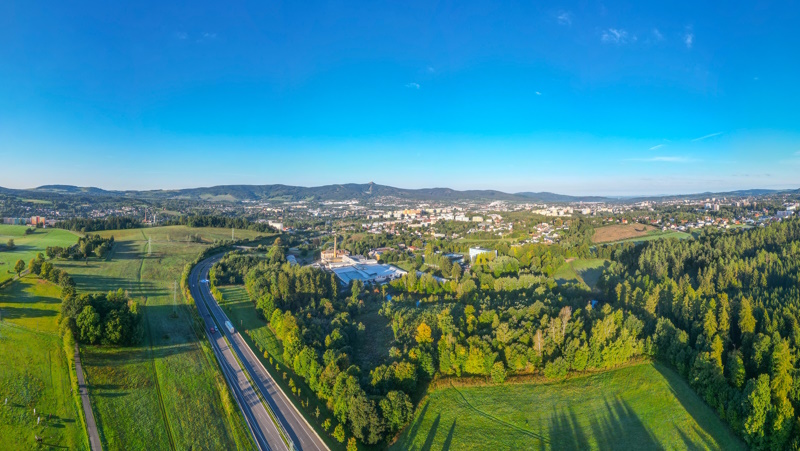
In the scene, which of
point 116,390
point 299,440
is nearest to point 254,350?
point 116,390

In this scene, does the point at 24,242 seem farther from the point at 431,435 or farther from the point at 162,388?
the point at 431,435

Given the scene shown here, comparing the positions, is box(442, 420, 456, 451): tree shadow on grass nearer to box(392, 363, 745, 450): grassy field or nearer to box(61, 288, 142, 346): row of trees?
box(392, 363, 745, 450): grassy field

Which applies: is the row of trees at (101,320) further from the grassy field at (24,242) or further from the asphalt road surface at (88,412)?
the grassy field at (24,242)

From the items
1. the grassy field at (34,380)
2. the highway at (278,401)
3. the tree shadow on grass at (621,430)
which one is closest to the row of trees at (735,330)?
the tree shadow on grass at (621,430)

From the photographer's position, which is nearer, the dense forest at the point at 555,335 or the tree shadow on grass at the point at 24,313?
the dense forest at the point at 555,335

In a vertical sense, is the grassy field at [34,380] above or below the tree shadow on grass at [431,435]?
above

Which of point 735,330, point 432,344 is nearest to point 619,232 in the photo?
point 735,330

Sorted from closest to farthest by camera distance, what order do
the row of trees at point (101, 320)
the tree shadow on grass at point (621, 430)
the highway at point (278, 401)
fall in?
the tree shadow on grass at point (621, 430) < the highway at point (278, 401) < the row of trees at point (101, 320)

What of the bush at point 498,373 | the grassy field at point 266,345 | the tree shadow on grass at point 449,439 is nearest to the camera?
the tree shadow on grass at point 449,439

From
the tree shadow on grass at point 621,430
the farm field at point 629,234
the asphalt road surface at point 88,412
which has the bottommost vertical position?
the tree shadow on grass at point 621,430
